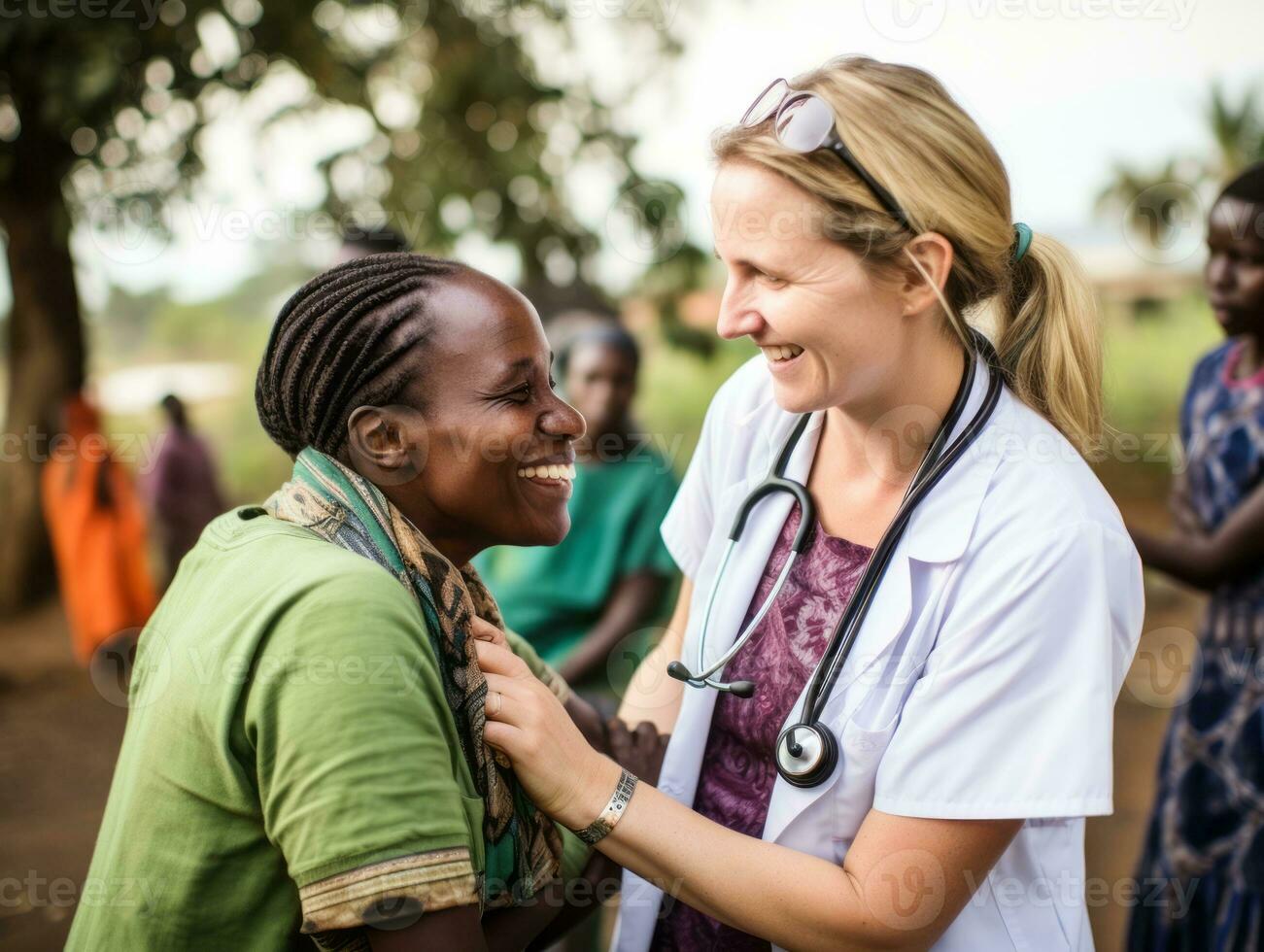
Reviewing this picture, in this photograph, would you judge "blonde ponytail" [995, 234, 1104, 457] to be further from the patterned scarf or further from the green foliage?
the green foliage

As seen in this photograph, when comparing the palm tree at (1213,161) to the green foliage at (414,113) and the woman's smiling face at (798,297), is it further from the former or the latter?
the woman's smiling face at (798,297)

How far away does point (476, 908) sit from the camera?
1.40 m

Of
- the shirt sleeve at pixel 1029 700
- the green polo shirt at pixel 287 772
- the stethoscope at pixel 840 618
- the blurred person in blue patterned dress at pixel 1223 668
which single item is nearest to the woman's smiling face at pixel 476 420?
the green polo shirt at pixel 287 772

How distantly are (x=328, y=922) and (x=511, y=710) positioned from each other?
40 cm

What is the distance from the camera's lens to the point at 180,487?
21.7ft

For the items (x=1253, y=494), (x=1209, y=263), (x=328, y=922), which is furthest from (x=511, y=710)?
(x=1209, y=263)

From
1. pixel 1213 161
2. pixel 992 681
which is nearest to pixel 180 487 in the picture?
pixel 992 681

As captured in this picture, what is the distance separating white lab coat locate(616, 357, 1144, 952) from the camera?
1.53 m

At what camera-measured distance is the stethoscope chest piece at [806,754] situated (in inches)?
65.1

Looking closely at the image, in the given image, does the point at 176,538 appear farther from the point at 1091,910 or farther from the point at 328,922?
the point at 328,922

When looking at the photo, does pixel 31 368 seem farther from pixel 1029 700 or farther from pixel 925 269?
pixel 1029 700

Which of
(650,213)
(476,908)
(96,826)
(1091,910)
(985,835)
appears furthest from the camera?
(650,213)

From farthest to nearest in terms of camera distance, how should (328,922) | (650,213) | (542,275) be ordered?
(542,275), (650,213), (328,922)

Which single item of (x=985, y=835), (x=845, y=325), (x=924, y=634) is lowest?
(x=985, y=835)
